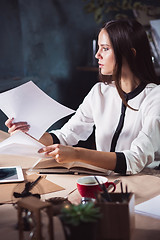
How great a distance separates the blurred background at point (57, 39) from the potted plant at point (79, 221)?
8.67 ft

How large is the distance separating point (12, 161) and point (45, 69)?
213 cm

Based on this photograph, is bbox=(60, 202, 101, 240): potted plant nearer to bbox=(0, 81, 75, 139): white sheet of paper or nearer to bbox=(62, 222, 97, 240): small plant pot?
bbox=(62, 222, 97, 240): small plant pot

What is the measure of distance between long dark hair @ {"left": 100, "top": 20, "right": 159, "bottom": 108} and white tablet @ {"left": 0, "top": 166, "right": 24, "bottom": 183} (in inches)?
26.4

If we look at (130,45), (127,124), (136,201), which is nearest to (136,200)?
(136,201)

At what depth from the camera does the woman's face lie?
1833 mm

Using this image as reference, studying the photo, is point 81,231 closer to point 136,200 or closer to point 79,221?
point 79,221

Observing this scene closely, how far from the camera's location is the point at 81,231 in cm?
70

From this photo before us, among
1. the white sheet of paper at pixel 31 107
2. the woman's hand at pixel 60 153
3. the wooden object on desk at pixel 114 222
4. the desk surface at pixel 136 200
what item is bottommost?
the desk surface at pixel 136 200

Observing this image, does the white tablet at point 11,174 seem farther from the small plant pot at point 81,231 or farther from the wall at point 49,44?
the wall at point 49,44

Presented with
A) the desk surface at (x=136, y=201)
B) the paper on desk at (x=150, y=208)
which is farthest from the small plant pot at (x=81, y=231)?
the paper on desk at (x=150, y=208)

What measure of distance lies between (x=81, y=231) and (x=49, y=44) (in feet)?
10.3

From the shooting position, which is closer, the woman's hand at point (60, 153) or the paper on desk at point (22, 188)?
the paper on desk at point (22, 188)

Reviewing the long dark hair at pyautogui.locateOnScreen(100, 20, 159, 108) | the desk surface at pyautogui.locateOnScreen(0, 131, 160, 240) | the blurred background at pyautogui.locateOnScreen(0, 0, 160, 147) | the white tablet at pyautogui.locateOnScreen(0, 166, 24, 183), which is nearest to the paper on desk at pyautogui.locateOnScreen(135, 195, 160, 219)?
the desk surface at pyautogui.locateOnScreen(0, 131, 160, 240)

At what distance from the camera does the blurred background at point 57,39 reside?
336 centimetres
